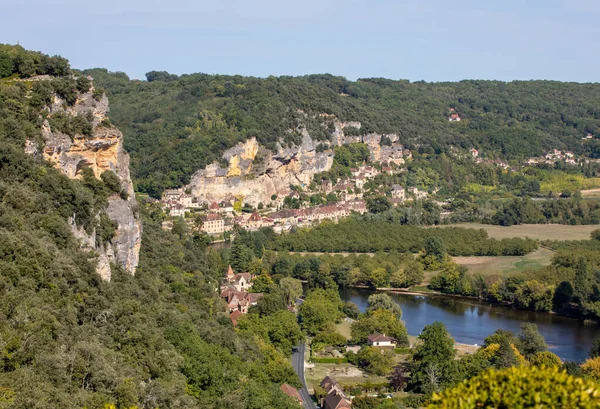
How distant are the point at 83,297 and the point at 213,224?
5143 cm

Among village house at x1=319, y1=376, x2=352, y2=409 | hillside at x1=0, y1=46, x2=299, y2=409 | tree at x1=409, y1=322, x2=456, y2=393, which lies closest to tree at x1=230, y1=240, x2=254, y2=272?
hillside at x1=0, y1=46, x2=299, y2=409

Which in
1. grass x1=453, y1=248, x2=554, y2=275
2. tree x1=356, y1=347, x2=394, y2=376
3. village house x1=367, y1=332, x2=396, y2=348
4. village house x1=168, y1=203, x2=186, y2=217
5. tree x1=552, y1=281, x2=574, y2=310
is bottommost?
tree x1=356, y1=347, x2=394, y2=376

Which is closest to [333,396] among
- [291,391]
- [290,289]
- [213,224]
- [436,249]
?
[291,391]

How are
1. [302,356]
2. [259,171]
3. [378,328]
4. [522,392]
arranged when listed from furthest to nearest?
1. [259,171]
2. [378,328]
3. [302,356]
4. [522,392]

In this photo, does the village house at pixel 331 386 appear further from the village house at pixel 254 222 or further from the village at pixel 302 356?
the village house at pixel 254 222

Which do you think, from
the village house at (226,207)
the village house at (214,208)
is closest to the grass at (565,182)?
the village house at (226,207)

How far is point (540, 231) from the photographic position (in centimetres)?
7594

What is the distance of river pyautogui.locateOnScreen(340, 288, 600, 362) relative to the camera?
41156 mm

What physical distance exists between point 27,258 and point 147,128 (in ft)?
237

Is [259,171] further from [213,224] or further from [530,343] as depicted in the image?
[530,343]

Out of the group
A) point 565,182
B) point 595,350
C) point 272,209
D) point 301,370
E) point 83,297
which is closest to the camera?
point 83,297

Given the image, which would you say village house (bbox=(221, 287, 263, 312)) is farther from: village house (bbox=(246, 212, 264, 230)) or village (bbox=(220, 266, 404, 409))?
village house (bbox=(246, 212, 264, 230))

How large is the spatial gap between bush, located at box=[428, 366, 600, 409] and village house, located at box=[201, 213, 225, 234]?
6388 centimetres

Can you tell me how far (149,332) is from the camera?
2417 centimetres
